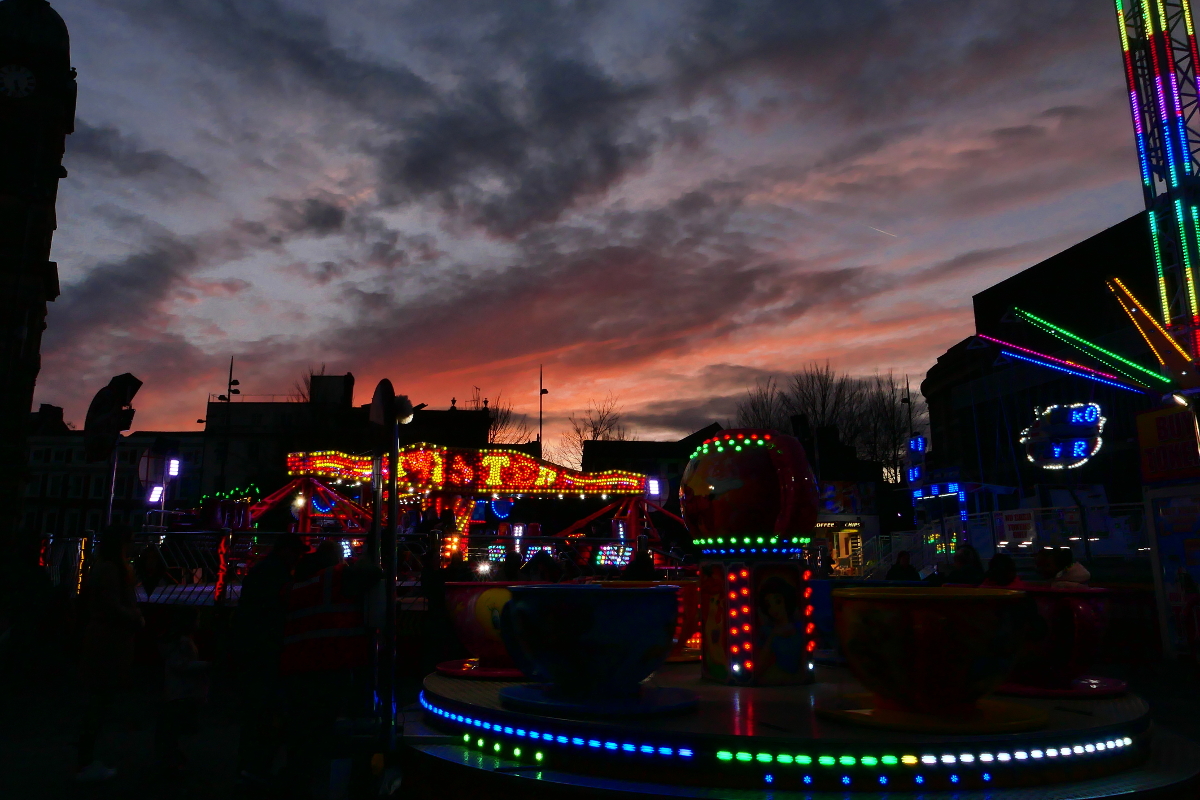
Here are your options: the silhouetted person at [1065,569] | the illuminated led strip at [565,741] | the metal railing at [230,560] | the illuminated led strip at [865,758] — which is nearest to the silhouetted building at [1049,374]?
the metal railing at [230,560]

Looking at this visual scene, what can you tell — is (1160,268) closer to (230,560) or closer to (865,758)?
(865,758)

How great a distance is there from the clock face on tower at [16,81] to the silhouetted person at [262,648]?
106ft

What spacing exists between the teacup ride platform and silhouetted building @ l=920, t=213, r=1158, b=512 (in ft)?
92.1

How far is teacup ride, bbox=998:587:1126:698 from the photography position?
536 cm

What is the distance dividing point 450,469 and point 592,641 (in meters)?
12.9

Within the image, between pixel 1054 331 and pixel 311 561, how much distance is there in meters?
22.1

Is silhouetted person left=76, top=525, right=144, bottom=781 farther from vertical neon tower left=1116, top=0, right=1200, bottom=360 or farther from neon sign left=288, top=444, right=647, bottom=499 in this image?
vertical neon tower left=1116, top=0, right=1200, bottom=360

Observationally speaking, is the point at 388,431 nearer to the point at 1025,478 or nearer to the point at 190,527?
the point at 190,527

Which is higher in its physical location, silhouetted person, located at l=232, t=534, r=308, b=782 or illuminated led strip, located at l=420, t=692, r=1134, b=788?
silhouetted person, located at l=232, t=534, r=308, b=782

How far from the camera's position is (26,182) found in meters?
28.3

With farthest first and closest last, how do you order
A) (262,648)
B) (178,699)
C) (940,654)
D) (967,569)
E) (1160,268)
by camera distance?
(1160,268) → (967,569) → (178,699) → (262,648) → (940,654)

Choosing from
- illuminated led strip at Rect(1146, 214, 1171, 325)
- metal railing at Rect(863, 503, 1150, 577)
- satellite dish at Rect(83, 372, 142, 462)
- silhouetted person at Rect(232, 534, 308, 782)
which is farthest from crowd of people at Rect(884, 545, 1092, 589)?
illuminated led strip at Rect(1146, 214, 1171, 325)

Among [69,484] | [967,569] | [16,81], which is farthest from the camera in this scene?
[69,484]

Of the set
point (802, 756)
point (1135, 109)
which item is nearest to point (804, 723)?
point (802, 756)
